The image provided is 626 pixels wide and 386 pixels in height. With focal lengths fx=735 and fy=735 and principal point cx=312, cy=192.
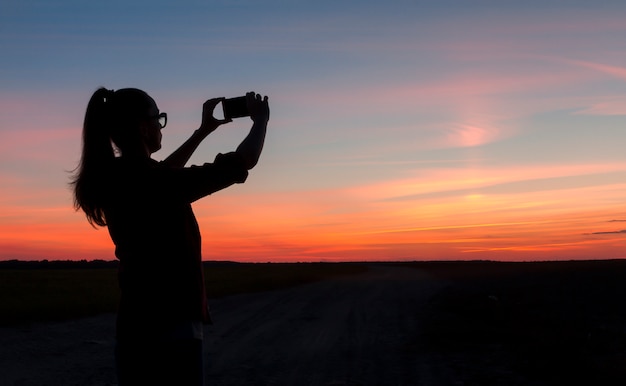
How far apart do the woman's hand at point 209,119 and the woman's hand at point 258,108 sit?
19.1 inches

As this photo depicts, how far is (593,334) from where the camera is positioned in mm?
12570

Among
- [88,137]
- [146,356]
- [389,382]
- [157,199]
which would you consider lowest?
[389,382]

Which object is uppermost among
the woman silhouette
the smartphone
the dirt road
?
the smartphone

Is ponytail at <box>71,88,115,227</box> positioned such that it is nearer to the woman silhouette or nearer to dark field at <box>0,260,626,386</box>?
the woman silhouette

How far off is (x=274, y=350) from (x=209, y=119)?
29.8 feet

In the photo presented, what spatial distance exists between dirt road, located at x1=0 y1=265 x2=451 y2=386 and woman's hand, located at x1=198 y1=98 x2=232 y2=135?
254 inches

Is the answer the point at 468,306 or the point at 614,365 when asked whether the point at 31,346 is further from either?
the point at 468,306

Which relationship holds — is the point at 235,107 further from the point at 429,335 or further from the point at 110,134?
the point at 429,335

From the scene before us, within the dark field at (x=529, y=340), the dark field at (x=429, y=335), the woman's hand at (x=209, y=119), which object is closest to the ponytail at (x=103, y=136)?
the woman's hand at (x=209, y=119)

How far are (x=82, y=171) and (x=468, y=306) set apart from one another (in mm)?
17444

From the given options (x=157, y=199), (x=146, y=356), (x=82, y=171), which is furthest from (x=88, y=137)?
(x=146, y=356)

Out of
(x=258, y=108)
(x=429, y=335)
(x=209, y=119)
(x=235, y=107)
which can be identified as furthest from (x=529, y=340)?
(x=258, y=108)

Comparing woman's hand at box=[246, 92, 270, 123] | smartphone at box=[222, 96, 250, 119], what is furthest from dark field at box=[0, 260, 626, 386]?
woman's hand at box=[246, 92, 270, 123]

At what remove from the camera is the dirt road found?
9586 mm
